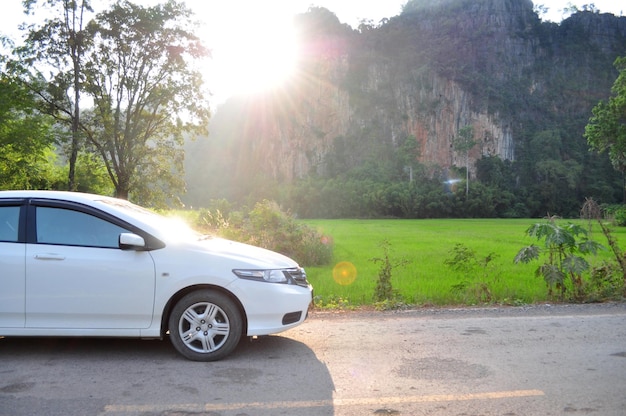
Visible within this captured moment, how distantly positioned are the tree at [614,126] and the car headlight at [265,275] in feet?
124

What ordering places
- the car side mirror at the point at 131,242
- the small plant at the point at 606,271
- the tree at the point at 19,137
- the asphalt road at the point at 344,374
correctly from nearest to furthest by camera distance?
the asphalt road at the point at 344,374, the car side mirror at the point at 131,242, the small plant at the point at 606,271, the tree at the point at 19,137

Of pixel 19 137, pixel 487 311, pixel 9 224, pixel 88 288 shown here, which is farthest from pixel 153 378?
pixel 19 137

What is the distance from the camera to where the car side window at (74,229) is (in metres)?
5.04

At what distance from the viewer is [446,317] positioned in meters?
7.21

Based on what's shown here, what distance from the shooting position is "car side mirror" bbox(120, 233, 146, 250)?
16.0ft

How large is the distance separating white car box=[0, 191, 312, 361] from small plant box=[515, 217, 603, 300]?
4.62m

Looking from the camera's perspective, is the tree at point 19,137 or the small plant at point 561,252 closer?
the small plant at point 561,252

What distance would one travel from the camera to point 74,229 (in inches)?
200

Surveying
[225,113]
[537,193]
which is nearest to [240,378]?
[537,193]

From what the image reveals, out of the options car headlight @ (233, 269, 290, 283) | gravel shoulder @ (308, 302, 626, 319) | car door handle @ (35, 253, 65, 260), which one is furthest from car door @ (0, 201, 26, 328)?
gravel shoulder @ (308, 302, 626, 319)

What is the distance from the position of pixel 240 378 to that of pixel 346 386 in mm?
881

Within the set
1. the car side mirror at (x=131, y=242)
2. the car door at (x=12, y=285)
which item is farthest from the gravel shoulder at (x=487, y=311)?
the car door at (x=12, y=285)

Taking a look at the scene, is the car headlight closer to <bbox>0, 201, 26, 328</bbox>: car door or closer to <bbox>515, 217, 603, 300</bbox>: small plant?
<bbox>0, 201, 26, 328</bbox>: car door

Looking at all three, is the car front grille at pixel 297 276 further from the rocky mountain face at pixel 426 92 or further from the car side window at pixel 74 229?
the rocky mountain face at pixel 426 92
